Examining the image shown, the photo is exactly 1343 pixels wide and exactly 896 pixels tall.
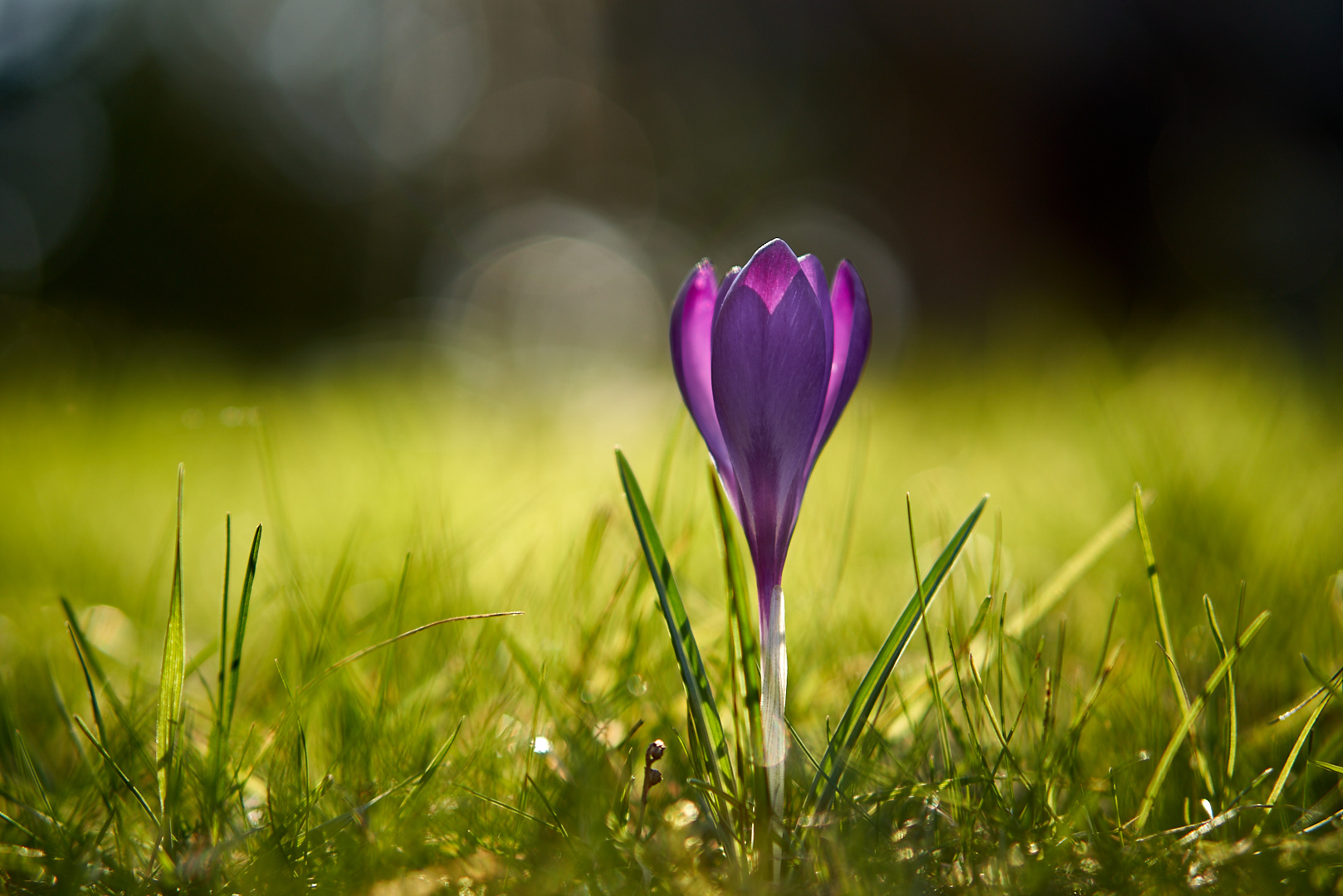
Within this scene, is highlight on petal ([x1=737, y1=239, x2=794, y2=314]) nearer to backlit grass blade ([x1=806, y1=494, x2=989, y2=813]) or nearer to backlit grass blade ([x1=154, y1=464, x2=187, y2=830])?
Result: backlit grass blade ([x1=806, y1=494, x2=989, y2=813])

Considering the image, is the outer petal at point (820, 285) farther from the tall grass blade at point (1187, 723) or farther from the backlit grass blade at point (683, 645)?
the tall grass blade at point (1187, 723)

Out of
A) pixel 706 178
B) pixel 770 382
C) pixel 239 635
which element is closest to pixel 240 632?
pixel 239 635

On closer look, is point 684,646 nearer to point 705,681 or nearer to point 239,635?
point 705,681

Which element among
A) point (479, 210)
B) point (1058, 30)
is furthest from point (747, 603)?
point (479, 210)

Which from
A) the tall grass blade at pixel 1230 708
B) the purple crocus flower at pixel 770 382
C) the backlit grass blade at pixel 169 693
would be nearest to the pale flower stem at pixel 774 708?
the purple crocus flower at pixel 770 382

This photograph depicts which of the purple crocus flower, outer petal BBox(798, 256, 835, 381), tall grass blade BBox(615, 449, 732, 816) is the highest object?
outer petal BBox(798, 256, 835, 381)

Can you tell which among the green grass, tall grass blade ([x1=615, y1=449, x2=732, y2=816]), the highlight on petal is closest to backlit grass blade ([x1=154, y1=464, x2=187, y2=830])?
the green grass
